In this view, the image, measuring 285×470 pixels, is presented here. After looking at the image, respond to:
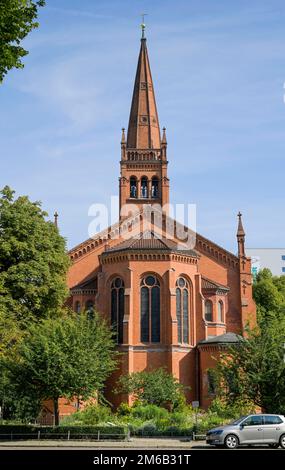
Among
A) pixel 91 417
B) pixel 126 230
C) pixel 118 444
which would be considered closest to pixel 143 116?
pixel 126 230

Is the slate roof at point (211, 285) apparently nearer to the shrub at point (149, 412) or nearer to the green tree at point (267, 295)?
the green tree at point (267, 295)

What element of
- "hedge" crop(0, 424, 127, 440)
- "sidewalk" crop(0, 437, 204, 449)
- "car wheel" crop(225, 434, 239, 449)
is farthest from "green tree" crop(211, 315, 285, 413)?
"hedge" crop(0, 424, 127, 440)

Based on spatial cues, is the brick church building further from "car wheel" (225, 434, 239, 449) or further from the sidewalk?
"car wheel" (225, 434, 239, 449)

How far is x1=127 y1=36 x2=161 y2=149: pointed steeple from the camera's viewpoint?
6800 cm

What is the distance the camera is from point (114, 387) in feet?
159

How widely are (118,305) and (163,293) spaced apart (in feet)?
13.0

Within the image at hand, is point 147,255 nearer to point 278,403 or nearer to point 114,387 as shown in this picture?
point 114,387

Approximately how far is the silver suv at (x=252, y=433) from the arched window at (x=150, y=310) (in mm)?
23463

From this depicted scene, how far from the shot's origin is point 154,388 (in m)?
44.8

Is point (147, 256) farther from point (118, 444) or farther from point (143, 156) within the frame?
point (118, 444)

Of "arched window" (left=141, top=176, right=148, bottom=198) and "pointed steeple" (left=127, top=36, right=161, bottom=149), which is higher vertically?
"pointed steeple" (left=127, top=36, right=161, bottom=149)

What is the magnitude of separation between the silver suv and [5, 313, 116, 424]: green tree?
33.2 feet

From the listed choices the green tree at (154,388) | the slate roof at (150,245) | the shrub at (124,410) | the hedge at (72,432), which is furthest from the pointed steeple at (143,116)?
the hedge at (72,432)
